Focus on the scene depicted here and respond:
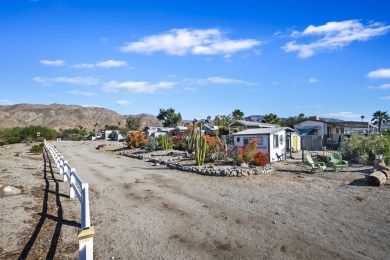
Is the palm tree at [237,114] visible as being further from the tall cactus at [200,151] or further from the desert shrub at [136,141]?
the tall cactus at [200,151]

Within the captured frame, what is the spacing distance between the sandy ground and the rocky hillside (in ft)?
392

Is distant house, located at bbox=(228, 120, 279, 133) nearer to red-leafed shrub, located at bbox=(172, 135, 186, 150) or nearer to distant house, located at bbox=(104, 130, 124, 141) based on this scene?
red-leafed shrub, located at bbox=(172, 135, 186, 150)

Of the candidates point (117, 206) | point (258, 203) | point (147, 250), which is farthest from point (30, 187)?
point (258, 203)

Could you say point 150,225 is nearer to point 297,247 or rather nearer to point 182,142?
point 297,247

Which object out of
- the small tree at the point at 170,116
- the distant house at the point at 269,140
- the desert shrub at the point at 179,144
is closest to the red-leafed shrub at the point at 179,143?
the desert shrub at the point at 179,144

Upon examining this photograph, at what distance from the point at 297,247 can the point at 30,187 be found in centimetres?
953

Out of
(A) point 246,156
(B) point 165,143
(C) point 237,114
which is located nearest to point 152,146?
(B) point 165,143

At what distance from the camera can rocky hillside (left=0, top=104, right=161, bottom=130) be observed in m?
134

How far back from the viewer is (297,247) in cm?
537

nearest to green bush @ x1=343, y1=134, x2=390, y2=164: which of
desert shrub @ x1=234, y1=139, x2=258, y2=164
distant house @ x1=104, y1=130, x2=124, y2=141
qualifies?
desert shrub @ x1=234, y1=139, x2=258, y2=164

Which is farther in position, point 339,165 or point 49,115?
point 49,115

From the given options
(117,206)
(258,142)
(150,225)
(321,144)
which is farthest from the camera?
(321,144)

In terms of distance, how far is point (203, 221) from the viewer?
22.3ft

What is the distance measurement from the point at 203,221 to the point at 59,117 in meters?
160
